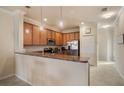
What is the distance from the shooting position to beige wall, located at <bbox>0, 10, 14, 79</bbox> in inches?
146

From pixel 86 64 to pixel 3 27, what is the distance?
11.1 feet

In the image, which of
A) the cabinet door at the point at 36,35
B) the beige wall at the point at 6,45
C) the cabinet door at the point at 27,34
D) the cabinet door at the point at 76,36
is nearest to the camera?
the beige wall at the point at 6,45

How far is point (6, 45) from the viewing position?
3.84 metres

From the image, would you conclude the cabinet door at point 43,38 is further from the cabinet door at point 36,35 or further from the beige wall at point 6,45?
the beige wall at point 6,45

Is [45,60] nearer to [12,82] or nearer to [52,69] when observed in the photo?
[52,69]

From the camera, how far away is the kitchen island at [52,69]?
2.06 m

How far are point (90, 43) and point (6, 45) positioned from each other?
437cm

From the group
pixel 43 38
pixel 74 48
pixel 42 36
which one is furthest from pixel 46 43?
pixel 74 48

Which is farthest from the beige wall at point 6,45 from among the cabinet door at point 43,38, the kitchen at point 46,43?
the cabinet door at point 43,38

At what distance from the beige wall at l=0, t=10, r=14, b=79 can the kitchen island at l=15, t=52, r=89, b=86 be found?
0.32m

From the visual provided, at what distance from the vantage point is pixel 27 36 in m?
4.57

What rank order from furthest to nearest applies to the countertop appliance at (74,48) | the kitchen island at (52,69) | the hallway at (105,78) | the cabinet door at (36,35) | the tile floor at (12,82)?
the countertop appliance at (74,48) → the cabinet door at (36,35) → the hallway at (105,78) → the tile floor at (12,82) → the kitchen island at (52,69)

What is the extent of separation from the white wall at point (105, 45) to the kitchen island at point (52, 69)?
6.27 m
